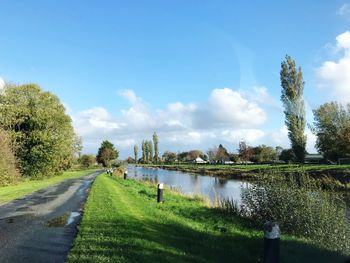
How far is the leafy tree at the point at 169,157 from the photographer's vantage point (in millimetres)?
173250

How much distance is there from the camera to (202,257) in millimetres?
8336

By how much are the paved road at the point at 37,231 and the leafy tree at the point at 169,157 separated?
154 m

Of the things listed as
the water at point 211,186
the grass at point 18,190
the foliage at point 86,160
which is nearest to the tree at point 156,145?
the foliage at point 86,160

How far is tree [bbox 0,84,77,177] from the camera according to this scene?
47.1 m

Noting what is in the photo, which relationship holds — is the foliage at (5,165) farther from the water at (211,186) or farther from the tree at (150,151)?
the tree at (150,151)

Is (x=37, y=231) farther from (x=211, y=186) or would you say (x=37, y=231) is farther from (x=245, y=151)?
(x=245, y=151)

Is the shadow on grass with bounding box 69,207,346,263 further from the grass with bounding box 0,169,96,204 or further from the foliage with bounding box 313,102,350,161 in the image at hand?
the foliage with bounding box 313,102,350,161

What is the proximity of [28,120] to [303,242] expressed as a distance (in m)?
44.5

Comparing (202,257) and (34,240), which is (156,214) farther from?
(202,257)

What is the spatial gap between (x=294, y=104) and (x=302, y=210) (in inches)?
1788

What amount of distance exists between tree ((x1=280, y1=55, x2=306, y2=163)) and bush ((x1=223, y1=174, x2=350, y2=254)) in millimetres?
40249

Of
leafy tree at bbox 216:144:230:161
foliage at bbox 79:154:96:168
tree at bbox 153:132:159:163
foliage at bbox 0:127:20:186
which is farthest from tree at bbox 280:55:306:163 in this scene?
tree at bbox 153:132:159:163

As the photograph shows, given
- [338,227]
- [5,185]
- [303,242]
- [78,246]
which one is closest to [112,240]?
[78,246]

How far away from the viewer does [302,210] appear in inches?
452
